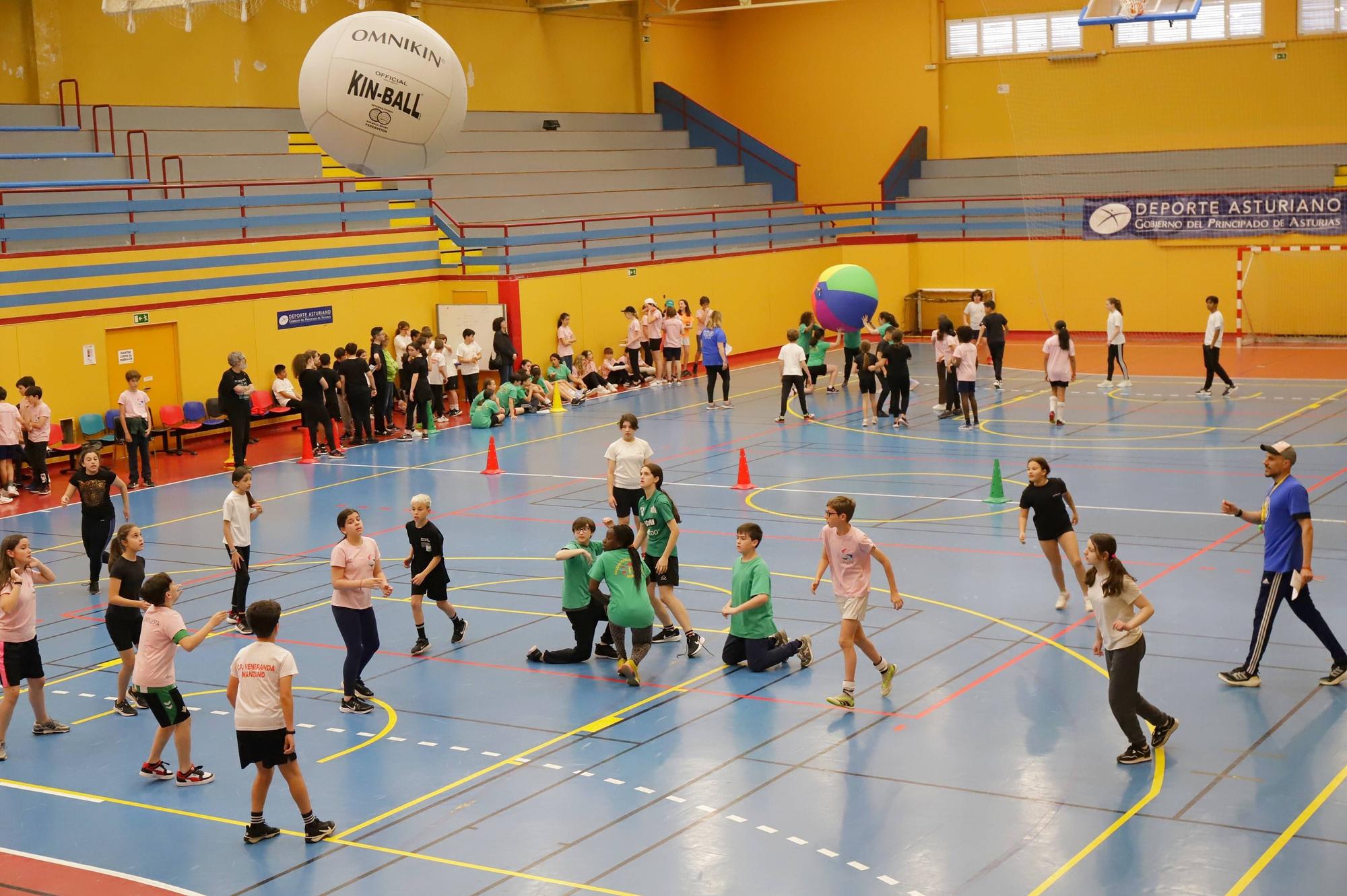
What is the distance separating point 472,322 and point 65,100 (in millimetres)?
9173

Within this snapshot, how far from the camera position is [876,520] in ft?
60.6

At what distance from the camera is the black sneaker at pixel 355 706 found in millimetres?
11922

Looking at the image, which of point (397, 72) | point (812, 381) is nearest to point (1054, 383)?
point (812, 381)

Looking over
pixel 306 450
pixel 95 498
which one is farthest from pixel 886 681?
pixel 306 450

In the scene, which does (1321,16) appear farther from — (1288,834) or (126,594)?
(126,594)

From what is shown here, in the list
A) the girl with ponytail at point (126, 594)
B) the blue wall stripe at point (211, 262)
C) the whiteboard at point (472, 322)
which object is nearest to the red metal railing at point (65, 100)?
the blue wall stripe at point (211, 262)

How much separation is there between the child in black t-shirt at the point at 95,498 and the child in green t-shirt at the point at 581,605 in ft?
17.1

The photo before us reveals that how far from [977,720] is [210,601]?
28.6ft

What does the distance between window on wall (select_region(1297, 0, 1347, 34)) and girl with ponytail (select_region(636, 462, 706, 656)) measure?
31.7m

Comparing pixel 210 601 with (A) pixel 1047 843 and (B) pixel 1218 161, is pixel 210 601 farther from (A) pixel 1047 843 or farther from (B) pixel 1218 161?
(B) pixel 1218 161

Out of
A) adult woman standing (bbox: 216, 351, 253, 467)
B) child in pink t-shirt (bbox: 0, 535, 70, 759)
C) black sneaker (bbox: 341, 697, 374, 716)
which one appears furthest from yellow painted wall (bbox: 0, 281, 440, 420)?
black sneaker (bbox: 341, 697, 374, 716)

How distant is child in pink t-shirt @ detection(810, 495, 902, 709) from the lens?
37.6 feet

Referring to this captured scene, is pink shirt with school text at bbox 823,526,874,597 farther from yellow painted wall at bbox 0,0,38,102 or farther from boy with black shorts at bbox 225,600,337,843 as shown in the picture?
yellow painted wall at bbox 0,0,38,102

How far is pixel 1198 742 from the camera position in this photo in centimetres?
1045
